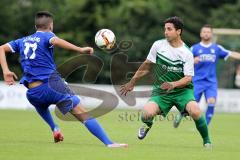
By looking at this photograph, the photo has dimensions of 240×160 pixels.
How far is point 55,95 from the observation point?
1130 centimetres

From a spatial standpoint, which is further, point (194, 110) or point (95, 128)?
point (194, 110)

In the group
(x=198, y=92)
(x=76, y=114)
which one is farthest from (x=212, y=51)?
(x=76, y=114)

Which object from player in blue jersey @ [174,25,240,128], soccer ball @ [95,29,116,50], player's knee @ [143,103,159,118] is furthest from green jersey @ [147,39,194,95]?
player in blue jersey @ [174,25,240,128]

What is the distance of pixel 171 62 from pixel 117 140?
2196 mm

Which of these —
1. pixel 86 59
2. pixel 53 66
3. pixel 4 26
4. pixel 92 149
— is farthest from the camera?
pixel 4 26

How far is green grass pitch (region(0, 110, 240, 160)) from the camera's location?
10.0m

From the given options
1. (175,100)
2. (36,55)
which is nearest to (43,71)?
(36,55)

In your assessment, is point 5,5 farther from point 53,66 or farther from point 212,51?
point 53,66

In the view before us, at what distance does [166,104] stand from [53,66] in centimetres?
206

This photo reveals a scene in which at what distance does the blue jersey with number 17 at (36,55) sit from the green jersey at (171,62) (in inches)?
71.6

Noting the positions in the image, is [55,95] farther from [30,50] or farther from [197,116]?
[197,116]

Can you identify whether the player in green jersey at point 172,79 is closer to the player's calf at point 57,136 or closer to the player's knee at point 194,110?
the player's knee at point 194,110

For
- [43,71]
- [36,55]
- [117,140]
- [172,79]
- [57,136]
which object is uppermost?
[36,55]

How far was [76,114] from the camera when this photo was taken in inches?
444
